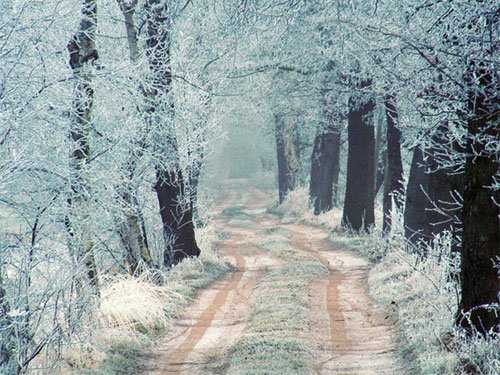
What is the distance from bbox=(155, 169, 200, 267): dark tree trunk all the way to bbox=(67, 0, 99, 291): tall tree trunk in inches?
248

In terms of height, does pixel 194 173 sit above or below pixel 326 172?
above

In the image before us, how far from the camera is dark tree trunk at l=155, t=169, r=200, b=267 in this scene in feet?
53.7

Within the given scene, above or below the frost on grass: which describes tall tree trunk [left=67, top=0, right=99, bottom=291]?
above

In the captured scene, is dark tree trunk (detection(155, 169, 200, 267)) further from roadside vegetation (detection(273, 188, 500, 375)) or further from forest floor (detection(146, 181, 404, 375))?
roadside vegetation (detection(273, 188, 500, 375))

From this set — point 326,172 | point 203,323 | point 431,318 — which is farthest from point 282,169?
point 431,318

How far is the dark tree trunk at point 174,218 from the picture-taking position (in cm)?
1636

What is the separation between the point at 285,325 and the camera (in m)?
10.5

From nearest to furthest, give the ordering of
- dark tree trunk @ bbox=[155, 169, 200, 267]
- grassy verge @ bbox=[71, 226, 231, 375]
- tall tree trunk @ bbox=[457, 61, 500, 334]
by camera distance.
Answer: tall tree trunk @ bbox=[457, 61, 500, 334] → grassy verge @ bbox=[71, 226, 231, 375] → dark tree trunk @ bbox=[155, 169, 200, 267]

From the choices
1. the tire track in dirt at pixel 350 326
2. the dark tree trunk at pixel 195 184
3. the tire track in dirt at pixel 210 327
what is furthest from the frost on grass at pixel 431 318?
the dark tree trunk at pixel 195 184

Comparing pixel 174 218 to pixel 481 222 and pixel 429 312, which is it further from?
pixel 481 222

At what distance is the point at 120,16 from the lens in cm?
1554

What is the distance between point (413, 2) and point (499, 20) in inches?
78.0

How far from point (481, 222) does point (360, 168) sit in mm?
14199

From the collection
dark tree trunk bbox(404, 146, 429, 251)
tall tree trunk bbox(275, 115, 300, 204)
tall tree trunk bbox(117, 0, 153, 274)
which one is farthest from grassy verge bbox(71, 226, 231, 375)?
tall tree trunk bbox(275, 115, 300, 204)
